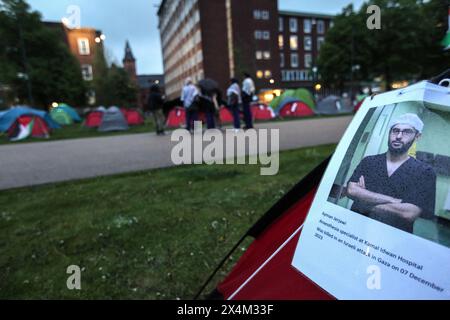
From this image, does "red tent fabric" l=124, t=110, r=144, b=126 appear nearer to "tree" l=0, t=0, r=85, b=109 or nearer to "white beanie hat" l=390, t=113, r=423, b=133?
"white beanie hat" l=390, t=113, r=423, b=133

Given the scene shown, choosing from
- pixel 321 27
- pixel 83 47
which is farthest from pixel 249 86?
pixel 321 27

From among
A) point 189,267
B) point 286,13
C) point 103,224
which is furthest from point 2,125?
point 286,13

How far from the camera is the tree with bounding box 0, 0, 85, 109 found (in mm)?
35094

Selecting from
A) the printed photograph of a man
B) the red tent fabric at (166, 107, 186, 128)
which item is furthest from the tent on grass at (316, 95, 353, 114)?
the printed photograph of a man

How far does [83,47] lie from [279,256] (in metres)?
60.3

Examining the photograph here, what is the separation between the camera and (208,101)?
1122 cm

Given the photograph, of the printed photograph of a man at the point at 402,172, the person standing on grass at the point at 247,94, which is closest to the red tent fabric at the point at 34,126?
the person standing on grass at the point at 247,94

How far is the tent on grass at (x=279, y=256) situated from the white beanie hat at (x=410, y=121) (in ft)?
1.18

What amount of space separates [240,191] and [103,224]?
1.82 metres

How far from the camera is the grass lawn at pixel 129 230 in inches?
90.7

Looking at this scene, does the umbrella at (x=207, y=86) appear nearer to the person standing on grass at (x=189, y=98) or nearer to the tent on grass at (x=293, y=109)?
the person standing on grass at (x=189, y=98)

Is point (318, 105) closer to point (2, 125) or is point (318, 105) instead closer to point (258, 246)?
point (2, 125)

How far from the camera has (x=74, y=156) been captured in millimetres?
7586
